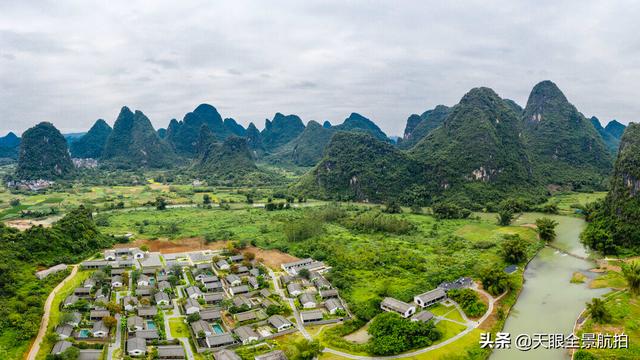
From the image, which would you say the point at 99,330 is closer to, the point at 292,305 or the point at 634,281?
the point at 292,305

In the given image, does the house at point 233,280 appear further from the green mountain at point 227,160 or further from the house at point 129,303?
the green mountain at point 227,160

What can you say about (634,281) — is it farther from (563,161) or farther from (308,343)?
(563,161)

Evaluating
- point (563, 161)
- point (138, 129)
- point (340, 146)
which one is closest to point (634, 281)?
point (340, 146)

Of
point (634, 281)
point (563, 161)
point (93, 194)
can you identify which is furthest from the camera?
point (563, 161)

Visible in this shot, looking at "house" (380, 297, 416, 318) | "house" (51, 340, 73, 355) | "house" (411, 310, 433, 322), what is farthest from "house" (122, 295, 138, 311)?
"house" (411, 310, 433, 322)

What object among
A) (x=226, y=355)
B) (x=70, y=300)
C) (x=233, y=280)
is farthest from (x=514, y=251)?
(x=70, y=300)

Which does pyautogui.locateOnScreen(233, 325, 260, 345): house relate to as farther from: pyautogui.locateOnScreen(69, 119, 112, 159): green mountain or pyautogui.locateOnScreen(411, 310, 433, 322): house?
pyautogui.locateOnScreen(69, 119, 112, 159): green mountain
